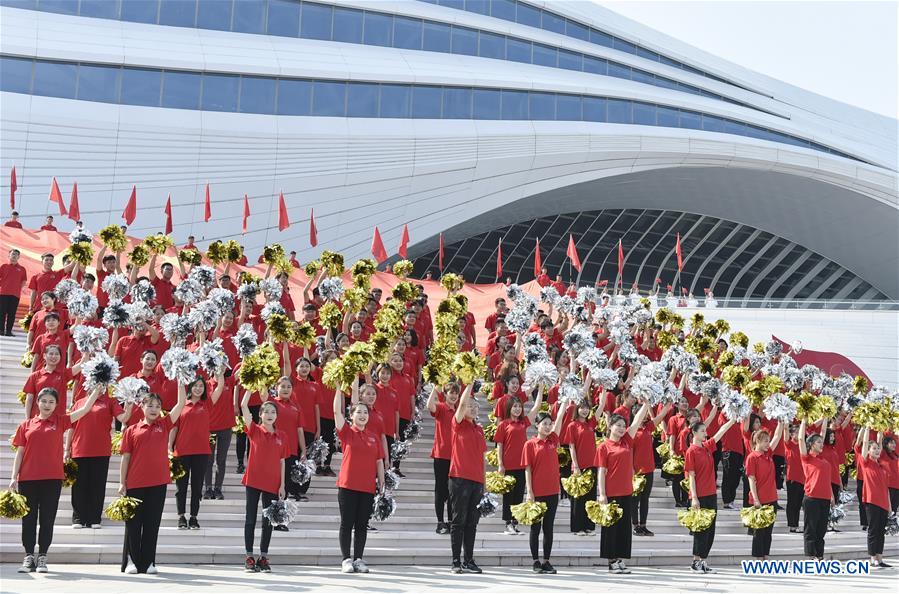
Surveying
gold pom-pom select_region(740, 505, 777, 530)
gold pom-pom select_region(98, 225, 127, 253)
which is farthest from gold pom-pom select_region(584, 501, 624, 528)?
gold pom-pom select_region(98, 225, 127, 253)

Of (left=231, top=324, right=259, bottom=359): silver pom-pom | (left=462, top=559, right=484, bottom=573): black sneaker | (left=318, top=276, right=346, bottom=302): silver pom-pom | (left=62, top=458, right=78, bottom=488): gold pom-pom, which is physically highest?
(left=318, top=276, right=346, bottom=302): silver pom-pom

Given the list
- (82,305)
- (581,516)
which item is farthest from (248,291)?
(581,516)

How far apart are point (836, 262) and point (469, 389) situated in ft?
142

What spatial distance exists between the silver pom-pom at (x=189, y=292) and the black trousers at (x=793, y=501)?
7.98 metres

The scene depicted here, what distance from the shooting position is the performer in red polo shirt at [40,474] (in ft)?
28.2

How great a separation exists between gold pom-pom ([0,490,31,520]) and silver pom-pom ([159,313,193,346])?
3133mm

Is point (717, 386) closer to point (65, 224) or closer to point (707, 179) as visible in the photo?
point (65, 224)

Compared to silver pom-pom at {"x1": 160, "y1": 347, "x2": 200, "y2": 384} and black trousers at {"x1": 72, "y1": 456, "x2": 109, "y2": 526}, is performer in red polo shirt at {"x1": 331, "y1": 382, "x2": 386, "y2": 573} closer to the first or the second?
silver pom-pom at {"x1": 160, "y1": 347, "x2": 200, "y2": 384}

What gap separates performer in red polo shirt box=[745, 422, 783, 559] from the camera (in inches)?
439

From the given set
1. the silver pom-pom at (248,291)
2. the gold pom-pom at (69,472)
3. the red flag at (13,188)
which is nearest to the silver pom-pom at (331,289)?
the silver pom-pom at (248,291)

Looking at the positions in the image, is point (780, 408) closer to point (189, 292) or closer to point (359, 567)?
point (359, 567)

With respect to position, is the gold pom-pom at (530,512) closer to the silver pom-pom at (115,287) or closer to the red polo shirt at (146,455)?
the red polo shirt at (146,455)

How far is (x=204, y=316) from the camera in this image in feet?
39.2

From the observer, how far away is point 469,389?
977 centimetres
